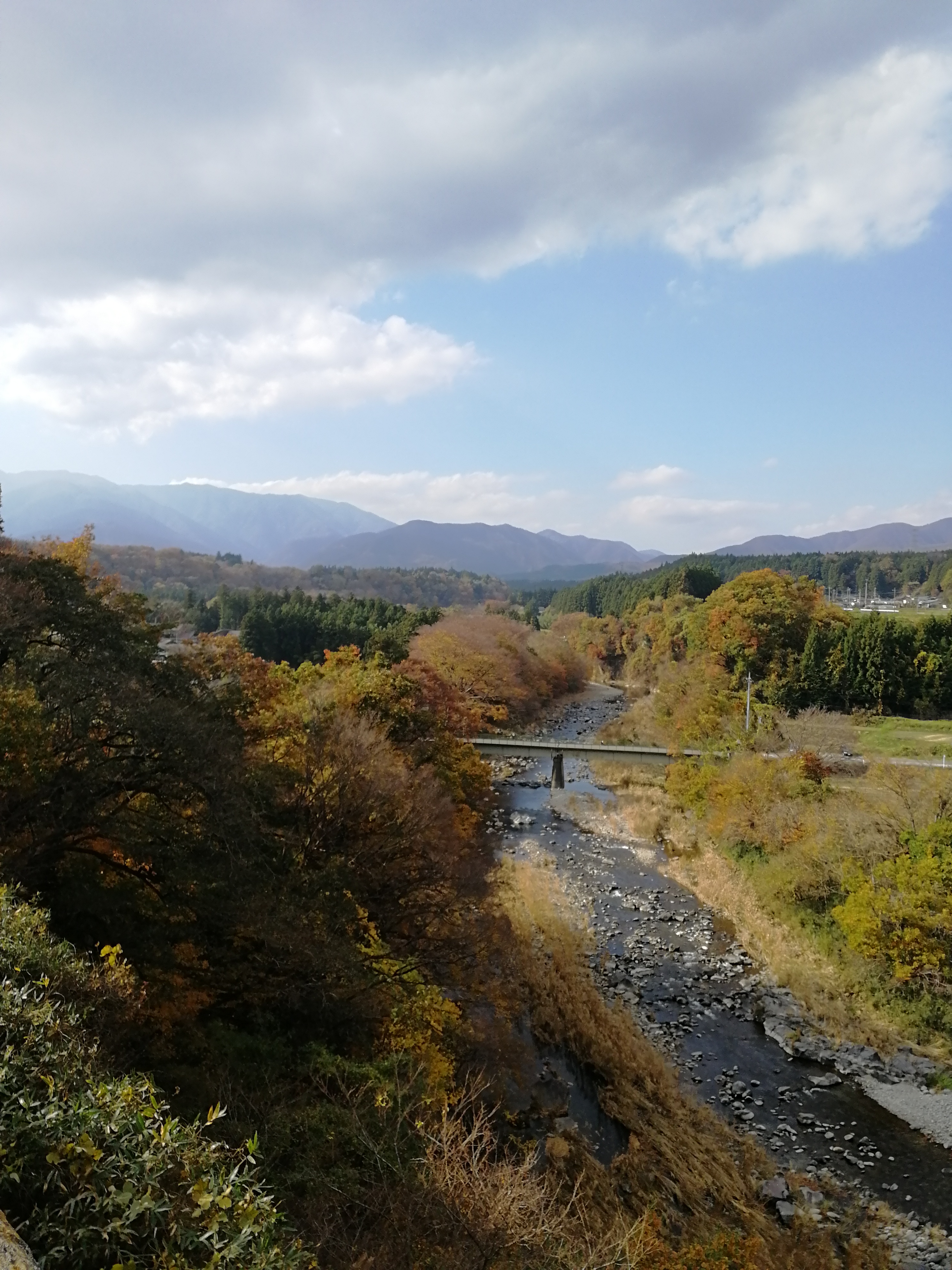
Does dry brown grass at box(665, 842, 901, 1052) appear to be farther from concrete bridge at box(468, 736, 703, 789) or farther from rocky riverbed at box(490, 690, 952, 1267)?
concrete bridge at box(468, 736, 703, 789)

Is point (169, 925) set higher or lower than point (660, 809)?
higher

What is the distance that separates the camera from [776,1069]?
14094mm

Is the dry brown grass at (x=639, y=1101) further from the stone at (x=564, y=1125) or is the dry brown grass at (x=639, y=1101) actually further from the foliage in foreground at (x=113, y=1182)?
the foliage in foreground at (x=113, y=1182)

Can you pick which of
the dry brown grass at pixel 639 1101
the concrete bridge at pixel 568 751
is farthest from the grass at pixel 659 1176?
the concrete bridge at pixel 568 751

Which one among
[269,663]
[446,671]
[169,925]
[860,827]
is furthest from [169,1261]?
[446,671]

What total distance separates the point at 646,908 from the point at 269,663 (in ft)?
57.1

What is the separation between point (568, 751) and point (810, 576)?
314ft

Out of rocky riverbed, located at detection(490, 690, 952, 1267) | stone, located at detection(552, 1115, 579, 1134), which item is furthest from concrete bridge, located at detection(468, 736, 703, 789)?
stone, located at detection(552, 1115, 579, 1134)

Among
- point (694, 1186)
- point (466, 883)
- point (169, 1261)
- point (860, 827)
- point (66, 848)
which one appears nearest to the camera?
point (169, 1261)

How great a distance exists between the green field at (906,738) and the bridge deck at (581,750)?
22.4 ft

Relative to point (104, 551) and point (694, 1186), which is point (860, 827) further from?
point (104, 551)

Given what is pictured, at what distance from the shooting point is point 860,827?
18016 mm

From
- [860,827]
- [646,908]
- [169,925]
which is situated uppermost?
[169,925]

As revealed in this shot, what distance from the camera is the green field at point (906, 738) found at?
26.7m
